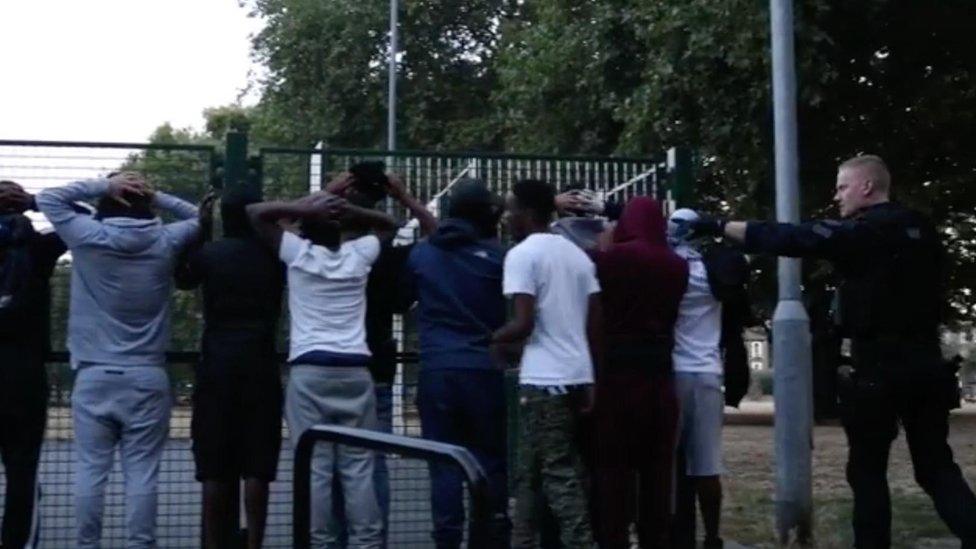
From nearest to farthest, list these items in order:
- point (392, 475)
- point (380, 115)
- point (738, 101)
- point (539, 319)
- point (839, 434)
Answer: point (392, 475)
point (539, 319)
point (738, 101)
point (839, 434)
point (380, 115)

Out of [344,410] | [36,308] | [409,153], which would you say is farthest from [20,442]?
[409,153]

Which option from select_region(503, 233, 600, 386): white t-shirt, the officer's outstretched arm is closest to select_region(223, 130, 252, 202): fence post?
select_region(503, 233, 600, 386): white t-shirt

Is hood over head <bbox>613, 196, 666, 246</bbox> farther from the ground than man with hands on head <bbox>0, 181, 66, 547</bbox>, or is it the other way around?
hood over head <bbox>613, 196, 666, 246</bbox>

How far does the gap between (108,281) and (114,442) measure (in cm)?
78

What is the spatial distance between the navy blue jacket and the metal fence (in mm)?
996

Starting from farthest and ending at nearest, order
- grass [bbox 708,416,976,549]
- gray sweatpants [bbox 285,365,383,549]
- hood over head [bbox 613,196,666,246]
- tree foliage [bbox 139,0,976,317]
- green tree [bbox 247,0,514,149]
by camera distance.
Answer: green tree [bbox 247,0,514,149]
tree foliage [bbox 139,0,976,317]
grass [bbox 708,416,976,549]
hood over head [bbox 613,196,666,246]
gray sweatpants [bbox 285,365,383,549]

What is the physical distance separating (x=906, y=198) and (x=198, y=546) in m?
18.6

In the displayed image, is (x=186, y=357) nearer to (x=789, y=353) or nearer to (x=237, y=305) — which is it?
(x=237, y=305)

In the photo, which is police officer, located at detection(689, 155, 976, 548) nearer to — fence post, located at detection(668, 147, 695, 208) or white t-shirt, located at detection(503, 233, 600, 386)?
white t-shirt, located at detection(503, 233, 600, 386)

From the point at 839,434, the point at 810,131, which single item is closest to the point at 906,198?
the point at 810,131

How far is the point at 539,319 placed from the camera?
8.73 meters

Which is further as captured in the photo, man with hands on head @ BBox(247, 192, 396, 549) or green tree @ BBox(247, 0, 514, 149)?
green tree @ BBox(247, 0, 514, 149)

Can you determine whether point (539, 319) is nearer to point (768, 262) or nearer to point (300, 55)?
point (768, 262)

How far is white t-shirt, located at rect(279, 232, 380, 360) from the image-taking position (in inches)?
351
